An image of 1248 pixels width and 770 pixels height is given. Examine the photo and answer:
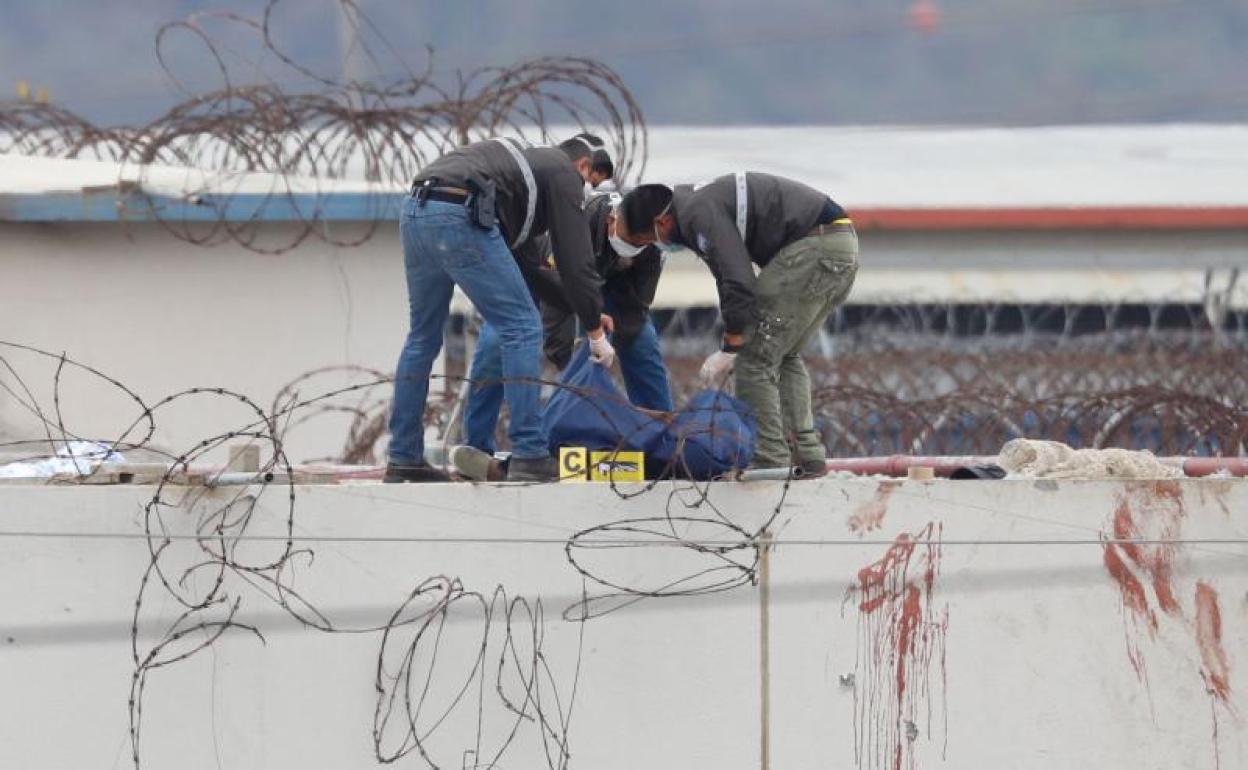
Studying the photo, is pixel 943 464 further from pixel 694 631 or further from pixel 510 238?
pixel 510 238

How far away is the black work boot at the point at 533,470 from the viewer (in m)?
7.17

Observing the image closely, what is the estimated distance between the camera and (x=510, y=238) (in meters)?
7.54

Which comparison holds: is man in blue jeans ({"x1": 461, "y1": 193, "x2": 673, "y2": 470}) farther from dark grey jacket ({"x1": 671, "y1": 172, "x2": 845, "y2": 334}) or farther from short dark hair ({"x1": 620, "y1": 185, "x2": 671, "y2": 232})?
dark grey jacket ({"x1": 671, "y1": 172, "x2": 845, "y2": 334})

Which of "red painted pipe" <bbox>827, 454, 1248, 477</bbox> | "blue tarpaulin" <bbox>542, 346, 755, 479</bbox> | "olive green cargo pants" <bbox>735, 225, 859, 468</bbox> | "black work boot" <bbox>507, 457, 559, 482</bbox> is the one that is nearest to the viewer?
"blue tarpaulin" <bbox>542, 346, 755, 479</bbox>

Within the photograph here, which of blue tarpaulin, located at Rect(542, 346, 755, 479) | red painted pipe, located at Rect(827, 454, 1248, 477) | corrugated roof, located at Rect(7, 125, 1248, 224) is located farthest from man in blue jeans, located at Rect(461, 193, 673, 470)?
corrugated roof, located at Rect(7, 125, 1248, 224)

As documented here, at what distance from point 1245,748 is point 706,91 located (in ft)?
242

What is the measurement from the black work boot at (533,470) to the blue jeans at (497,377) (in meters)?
0.60

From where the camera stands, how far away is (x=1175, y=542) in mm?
7086

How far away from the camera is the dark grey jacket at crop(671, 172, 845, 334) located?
7.20 meters

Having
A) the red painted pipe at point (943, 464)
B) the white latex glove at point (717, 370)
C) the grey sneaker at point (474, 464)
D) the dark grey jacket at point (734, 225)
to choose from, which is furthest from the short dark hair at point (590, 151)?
the red painted pipe at point (943, 464)

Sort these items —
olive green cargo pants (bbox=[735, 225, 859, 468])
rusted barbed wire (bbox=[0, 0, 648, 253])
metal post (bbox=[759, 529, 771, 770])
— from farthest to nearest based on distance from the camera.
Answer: rusted barbed wire (bbox=[0, 0, 648, 253]) < olive green cargo pants (bbox=[735, 225, 859, 468]) < metal post (bbox=[759, 529, 771, 770])

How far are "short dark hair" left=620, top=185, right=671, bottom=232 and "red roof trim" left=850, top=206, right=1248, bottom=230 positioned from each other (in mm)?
9685

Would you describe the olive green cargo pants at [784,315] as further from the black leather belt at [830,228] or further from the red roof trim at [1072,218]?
the red roof trim at [1072,218]

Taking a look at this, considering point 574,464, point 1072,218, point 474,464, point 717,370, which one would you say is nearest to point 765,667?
point 574,464
